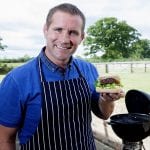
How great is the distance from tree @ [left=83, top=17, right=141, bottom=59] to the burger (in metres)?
54.6

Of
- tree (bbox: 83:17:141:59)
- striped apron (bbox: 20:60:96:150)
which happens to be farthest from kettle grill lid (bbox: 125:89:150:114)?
tree (bbox: 83:17:141:59)

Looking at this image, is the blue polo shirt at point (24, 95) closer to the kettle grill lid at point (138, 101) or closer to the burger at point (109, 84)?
the burger at point (109, 84)

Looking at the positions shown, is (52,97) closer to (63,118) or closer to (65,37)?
(63,118)

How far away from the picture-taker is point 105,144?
17.8 ft

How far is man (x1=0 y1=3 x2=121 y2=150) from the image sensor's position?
2.33 m

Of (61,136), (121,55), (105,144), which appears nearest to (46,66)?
(61,136)

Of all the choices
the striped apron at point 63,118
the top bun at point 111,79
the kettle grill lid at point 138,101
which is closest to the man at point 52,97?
the striped apron at point 63,118

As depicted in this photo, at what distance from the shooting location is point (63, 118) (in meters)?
2.41

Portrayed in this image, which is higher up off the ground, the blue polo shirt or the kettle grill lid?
the blue polo shirt

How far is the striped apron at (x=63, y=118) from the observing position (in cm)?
238

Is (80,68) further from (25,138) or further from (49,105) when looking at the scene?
(25,138)

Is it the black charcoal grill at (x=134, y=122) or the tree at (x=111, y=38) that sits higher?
the black charcoal grill at (x=134, y=122)

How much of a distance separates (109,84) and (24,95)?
0.65 m

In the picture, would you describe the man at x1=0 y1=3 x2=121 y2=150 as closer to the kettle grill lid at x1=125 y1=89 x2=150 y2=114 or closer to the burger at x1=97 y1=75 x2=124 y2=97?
the burger at x1=97 y1=75 x2=124 y2=97
